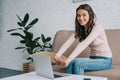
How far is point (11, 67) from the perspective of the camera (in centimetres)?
447

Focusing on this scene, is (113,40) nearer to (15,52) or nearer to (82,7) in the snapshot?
(82,7)

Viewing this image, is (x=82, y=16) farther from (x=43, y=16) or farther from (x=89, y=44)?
(x=43, y=16)

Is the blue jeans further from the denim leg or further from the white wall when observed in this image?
the white wall

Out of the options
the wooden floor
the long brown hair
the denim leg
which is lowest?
the wooden floor

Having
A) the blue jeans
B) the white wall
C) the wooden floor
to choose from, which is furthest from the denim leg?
the wooden floor

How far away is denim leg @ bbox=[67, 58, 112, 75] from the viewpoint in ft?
6.86

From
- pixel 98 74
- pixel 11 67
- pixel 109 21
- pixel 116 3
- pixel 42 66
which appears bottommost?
pixel 11 67

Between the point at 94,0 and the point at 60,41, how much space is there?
2.61ft

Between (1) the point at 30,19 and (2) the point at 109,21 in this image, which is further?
(1) the point at 30,19

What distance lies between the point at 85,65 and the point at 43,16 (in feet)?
6.39

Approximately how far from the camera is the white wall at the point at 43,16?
3.09 m

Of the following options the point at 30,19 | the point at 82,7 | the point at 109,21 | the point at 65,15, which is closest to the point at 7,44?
the point at 30,19

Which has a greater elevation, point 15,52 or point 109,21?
point 109,21

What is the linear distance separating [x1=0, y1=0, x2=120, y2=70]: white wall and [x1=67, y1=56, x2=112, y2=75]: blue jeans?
92 centimetres
